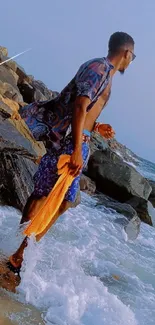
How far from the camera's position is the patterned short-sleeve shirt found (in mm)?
2984

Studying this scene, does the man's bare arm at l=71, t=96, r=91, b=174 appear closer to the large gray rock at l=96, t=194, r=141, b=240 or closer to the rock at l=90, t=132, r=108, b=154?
the large gray rock at l=96, t=194, r=141, b=240

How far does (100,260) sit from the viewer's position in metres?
4.95

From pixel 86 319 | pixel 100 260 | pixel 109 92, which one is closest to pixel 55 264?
pixel 86 319

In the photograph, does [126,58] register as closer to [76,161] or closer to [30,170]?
[76,161]

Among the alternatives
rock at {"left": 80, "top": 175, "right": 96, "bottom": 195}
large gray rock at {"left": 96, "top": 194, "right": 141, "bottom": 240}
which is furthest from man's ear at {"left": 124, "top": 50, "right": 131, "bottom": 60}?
rock at {"left": 80, "top": 175, "right": 96, "bottom": 195}

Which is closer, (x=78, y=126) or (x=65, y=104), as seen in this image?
(x=78, y=126)

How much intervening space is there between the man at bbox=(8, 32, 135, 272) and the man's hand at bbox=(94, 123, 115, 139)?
0.57ft

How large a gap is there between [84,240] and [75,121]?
9.79ft

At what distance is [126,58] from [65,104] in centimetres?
58

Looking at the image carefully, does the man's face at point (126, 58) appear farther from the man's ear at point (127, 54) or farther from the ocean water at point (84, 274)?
the ocean water at point (84, 274)

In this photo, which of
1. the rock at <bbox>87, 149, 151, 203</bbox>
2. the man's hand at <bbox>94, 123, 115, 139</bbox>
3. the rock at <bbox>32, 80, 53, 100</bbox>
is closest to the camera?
the man's hand at <bbox>94, 123, 115, 139</bbox>

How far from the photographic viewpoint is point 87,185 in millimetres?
10406

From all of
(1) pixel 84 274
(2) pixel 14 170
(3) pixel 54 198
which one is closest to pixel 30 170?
(2) pixel 14 170

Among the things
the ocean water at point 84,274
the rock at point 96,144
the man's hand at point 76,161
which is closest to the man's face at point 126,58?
the man's hand at point 76,161
